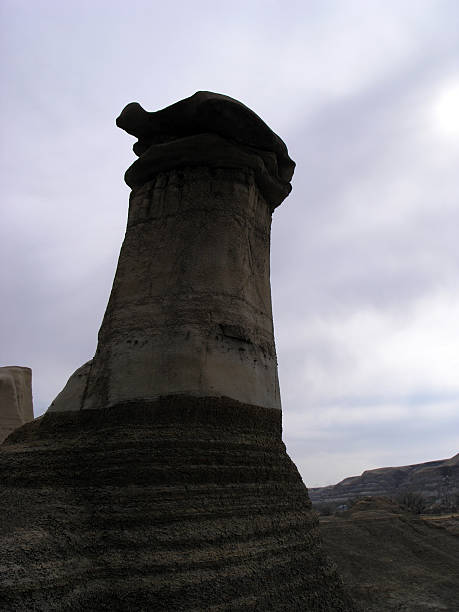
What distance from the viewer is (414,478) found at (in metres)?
81.5

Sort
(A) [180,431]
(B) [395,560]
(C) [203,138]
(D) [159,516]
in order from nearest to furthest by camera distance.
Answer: (D) [159,516]
(A) [180,431]
(C) [203,138]
(B) [395,560]

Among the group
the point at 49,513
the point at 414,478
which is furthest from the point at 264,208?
the point at 414,478

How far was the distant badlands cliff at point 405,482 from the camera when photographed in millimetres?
72988

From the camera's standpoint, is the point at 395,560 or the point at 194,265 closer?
Result: the point at 194,265

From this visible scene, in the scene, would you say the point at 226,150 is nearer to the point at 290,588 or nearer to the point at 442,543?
the point at 290,588

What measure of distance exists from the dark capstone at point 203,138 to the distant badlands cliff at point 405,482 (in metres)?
69.0

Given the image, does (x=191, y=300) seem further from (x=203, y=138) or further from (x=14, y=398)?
(x=14, y=398)

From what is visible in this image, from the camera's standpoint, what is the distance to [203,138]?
6.48m

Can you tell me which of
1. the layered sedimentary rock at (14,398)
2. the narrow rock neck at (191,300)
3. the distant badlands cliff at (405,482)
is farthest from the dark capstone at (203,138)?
the distant badlands cliff at (405,482)

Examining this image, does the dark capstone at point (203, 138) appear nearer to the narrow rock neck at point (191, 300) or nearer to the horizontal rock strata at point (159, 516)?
the narrow rock neck at point (191, 300)

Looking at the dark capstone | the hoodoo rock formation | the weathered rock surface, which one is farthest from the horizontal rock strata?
the weathered rock surface

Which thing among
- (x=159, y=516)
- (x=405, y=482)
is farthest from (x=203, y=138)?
(x=405, y=482)

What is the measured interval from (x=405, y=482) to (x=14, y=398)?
271 feet

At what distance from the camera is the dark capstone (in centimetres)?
650
